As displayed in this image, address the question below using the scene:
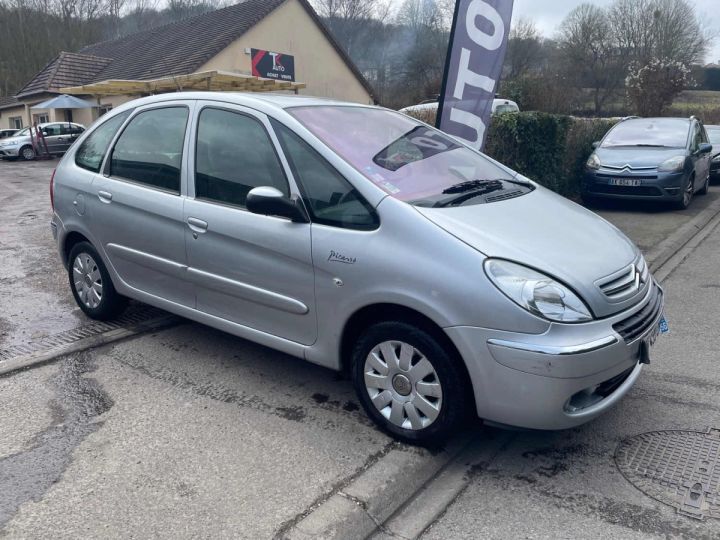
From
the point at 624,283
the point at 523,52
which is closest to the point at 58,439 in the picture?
the point at 624,283

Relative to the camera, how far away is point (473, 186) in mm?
3738

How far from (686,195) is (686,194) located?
2 cm

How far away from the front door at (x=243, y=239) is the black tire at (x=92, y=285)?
1153 mm

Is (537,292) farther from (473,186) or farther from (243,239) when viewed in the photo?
(243,239)

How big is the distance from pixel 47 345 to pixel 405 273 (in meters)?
2.94

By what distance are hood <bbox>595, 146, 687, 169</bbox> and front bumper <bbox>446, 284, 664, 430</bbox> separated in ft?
25.6

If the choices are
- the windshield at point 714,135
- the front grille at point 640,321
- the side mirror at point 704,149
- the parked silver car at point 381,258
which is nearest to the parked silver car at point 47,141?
the windshield at point 714,135

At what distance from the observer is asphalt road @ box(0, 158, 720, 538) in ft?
8.77

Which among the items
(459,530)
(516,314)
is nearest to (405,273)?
(516,314)

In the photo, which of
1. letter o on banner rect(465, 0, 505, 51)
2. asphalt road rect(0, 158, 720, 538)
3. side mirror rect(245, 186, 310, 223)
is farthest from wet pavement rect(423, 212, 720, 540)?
letter o on banner rect(465, 0, 505, 51)

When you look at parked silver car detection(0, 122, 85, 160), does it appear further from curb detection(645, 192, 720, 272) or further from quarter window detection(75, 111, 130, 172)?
curb detection(645, 192, 720, 272)

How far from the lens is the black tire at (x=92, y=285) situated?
4.78 metres

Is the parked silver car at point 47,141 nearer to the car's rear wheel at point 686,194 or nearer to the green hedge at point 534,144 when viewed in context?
the green hedge at point 534,144

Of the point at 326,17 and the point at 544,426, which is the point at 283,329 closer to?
the point at 544,426
